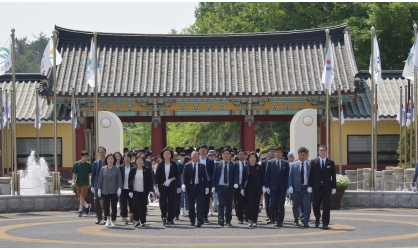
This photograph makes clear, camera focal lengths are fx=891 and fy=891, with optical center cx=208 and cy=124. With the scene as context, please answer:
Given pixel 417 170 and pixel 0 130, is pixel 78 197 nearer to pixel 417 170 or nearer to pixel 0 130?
pixel 417 170

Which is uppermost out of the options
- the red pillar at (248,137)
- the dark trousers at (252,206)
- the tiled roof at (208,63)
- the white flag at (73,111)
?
the tiled roof at (208,63)

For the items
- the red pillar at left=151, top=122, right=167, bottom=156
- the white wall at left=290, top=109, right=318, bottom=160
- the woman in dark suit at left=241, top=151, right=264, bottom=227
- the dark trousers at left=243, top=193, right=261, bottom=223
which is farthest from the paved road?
the red pillar at left=151, top=122, right=167, bottom=156

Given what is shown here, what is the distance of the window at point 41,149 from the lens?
37625 mm

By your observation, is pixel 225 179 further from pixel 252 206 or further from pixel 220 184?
pixel 252 206

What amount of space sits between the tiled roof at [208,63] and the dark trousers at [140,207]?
15.9 metres

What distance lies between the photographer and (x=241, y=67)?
1564 inches

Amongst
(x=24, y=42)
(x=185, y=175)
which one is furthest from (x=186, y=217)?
(x=24, y=42)

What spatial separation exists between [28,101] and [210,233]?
74.2 ft

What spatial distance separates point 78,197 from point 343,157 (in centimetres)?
1629

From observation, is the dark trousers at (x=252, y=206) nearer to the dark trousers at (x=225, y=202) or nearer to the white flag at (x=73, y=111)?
the dark trousers at (x=225, y=202)

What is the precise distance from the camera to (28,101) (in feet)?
131

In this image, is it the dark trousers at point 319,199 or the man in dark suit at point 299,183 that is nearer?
the dark trousers at point 319,199

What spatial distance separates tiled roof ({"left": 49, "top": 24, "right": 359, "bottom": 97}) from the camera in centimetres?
3775

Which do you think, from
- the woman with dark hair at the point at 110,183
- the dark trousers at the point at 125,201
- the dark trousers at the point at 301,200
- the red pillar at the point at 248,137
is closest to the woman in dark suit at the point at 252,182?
the dark trousers at the point at 301,200
